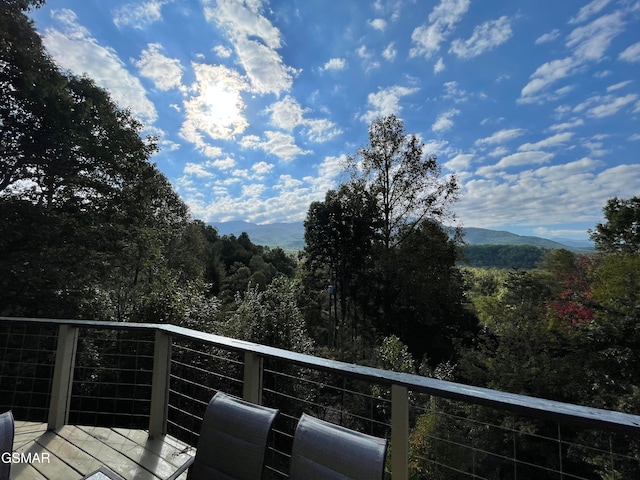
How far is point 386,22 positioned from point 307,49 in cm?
227

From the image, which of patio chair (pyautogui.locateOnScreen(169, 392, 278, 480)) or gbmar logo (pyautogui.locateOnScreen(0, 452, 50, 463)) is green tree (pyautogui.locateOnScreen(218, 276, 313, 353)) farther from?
patio chair (pyautogui.locateOnScreen(169, 392, 278, 480))

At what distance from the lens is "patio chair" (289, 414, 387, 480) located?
0.94 m

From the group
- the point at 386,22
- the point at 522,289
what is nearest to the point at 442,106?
the point at 386,22

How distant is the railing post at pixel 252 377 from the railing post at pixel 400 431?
2.67 feet

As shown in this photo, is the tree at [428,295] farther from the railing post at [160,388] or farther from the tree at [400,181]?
the railing post at [160,388]

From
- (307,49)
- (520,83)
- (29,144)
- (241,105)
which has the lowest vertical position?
(29,144)

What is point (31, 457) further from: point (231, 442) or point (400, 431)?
point (400, 431)

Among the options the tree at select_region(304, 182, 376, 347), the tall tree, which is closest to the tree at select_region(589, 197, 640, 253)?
the tall tree

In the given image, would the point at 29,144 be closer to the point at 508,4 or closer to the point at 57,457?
the point at 57,457

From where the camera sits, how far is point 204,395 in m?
6.27

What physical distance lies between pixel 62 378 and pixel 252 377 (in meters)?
1.67

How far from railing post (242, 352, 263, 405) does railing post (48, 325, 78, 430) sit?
158 centimetres

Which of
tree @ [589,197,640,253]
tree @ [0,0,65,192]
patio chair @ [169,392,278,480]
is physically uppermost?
tree @ [0,0,65,192]

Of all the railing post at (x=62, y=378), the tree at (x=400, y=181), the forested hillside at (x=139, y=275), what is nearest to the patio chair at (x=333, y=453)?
the railing post at (x=62, y=378)
